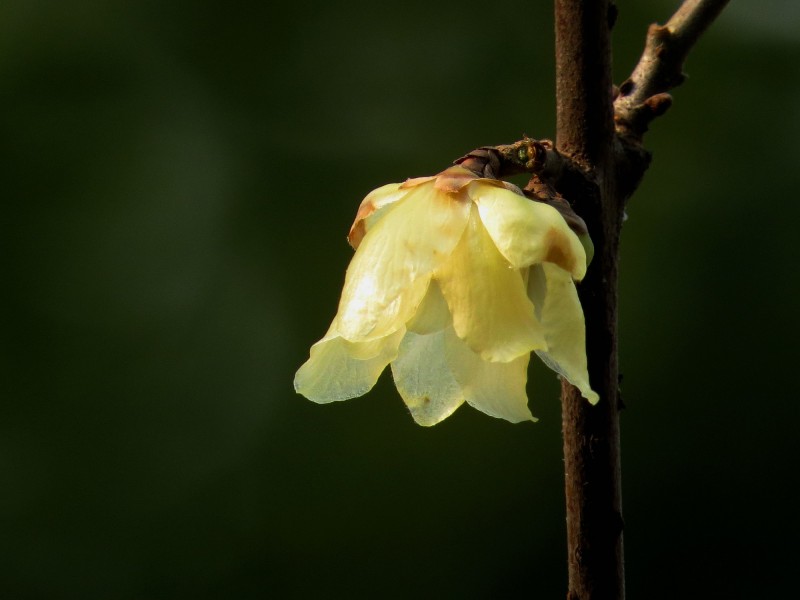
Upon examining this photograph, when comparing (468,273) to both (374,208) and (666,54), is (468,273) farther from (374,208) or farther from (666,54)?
(666,54)

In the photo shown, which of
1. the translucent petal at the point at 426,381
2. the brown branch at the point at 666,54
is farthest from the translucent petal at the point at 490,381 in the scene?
the brown branch at the point at 666,54

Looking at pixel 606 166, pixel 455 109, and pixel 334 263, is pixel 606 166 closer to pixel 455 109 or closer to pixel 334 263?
pixel 334 263

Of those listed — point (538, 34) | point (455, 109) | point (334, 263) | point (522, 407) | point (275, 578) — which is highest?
point (538, 34)

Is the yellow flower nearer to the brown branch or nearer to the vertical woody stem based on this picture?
the vertical woody stem

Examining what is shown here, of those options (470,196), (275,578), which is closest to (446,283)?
(470,196)

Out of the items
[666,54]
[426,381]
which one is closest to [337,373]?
[426,381]
